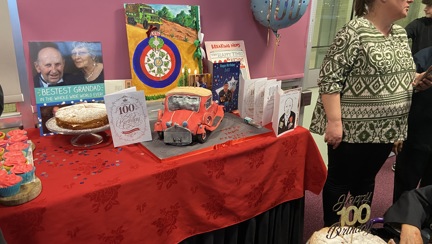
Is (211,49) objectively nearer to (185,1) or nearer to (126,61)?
(185,1)

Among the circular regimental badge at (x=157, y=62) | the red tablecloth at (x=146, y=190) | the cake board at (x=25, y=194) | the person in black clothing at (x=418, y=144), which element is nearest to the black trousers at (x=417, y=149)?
the person in black clothing at (x=418, y=144)

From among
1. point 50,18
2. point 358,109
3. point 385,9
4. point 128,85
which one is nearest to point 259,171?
point 358,109

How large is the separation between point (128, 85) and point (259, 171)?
67 cm

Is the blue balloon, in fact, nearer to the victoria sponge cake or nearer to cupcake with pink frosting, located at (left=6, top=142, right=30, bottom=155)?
the victoria sponge cake

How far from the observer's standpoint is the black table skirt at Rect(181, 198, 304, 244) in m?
1.30

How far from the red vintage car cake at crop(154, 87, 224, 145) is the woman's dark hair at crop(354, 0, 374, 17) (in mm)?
769

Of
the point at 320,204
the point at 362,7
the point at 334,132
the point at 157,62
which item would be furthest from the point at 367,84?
the point at 320,204

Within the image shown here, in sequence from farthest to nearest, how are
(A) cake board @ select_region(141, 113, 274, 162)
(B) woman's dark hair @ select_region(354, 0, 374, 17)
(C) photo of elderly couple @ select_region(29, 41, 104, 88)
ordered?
1. (B) woman's dark hair @ select_region(354, 0, 374, 17)
2. (C) photo of elderly couple @ select_region(29, 41, 104, 88)
3. (A) cake board @ select_region(141, 113, 274, 162)

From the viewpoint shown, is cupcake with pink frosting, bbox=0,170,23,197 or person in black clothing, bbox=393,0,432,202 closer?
cupcake with pink frosting, bbox=0,170,23,197

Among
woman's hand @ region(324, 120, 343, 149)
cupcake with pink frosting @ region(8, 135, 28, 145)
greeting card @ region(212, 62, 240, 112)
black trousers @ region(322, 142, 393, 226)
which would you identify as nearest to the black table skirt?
black trousers @ region(322, 142, 393, 226)

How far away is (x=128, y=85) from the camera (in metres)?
1.46

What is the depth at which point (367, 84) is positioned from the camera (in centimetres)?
137

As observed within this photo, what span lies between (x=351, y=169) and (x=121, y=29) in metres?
1.22

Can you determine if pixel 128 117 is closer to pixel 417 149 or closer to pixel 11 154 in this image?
Result: pixel 11 154
